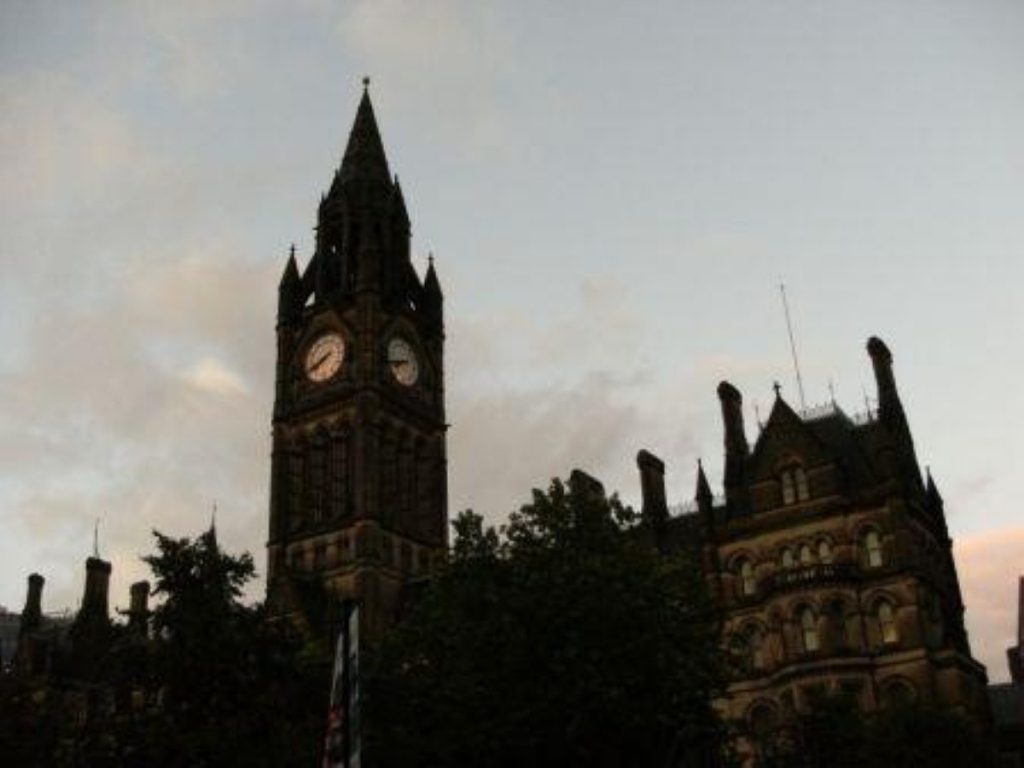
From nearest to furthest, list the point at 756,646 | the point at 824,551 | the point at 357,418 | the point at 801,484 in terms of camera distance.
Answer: the point at 756,646
the point at 824,551
the point at 801,484
the point at 357,418

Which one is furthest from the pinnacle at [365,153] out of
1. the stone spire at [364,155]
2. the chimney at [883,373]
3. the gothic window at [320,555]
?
the chimney at [883,373]

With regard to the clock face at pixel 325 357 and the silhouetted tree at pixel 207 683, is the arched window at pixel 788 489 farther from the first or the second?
the clock face at pixel 325 357

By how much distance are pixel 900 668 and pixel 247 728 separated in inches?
1085

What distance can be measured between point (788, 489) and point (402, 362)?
115 feet

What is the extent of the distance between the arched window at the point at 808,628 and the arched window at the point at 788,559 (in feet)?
8.50

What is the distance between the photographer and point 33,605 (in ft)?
275

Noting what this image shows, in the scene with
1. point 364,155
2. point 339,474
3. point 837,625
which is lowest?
point 837,625

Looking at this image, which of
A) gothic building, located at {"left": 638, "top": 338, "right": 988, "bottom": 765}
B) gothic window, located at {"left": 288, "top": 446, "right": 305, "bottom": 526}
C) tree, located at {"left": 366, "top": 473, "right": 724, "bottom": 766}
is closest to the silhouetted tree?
tree, located at {"left": 366, "top": 473, "right": 724, "bottom": 766}

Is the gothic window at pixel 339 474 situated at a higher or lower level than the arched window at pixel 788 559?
higher

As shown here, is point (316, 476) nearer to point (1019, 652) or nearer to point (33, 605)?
point (33, 605)

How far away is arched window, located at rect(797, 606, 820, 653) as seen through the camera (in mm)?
52562

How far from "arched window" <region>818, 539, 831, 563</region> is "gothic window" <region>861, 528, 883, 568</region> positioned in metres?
1.46

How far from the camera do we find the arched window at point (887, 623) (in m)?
→ 51.9

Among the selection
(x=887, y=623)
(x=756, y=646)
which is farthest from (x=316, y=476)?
(x=887, y=623)
